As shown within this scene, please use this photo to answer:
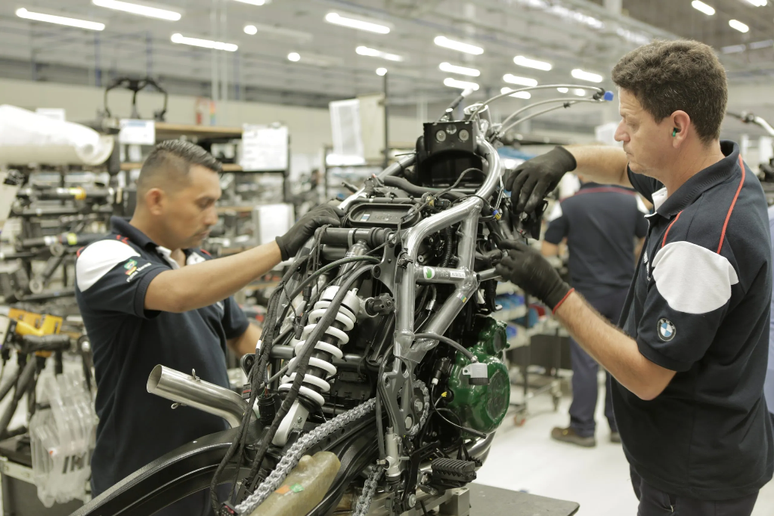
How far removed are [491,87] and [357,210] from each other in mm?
15848

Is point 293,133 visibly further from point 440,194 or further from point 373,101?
point 440,194

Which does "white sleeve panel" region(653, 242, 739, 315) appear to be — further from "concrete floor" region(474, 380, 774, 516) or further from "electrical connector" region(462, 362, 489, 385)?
"concrete floor" region(474, 380, 774, 516)

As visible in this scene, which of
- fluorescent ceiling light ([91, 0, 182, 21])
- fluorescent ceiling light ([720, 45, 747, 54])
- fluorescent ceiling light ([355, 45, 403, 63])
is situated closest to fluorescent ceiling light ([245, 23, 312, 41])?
fluorescent ceiling light ([355, 45, 403, 63])

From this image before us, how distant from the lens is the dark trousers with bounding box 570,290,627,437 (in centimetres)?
436

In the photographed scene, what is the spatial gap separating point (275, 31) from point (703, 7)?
7512 millimetres

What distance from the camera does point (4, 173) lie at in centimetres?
311

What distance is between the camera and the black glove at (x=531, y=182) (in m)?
1.81

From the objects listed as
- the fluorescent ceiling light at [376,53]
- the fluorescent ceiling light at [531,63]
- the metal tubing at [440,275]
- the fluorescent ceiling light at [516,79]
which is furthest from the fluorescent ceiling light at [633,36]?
the metal tubing at [440,275]

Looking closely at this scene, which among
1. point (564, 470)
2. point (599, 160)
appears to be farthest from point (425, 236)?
point (564, 470)

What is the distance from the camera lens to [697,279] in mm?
1386

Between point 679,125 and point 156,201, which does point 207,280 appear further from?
point 679,125

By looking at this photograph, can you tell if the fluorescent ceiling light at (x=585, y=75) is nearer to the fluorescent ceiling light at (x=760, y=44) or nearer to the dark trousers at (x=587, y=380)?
the fluorescent ceiling light at (x=760, y=44)

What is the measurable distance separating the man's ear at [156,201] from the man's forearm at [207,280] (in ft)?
0.99

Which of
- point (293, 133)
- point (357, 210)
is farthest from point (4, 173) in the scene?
point (293, 133)
